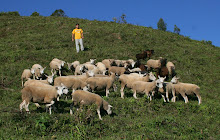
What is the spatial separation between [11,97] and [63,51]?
11.4 metres

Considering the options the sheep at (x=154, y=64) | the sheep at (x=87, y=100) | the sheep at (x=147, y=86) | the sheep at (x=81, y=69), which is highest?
the sheep at (x=154, y=64)

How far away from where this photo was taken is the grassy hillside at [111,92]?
8.58 meters

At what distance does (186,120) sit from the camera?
10320 mm

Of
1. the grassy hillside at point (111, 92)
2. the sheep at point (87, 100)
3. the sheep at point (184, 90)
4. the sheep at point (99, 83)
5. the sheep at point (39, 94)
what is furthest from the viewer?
the sheep at point (184, 90)

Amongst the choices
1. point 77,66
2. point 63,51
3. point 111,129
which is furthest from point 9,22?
point 111,129

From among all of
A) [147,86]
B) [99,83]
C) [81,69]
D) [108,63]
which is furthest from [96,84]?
[108,63]

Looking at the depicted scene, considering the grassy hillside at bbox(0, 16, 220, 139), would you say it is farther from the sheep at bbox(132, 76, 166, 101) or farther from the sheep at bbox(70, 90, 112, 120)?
the sheep at bbox(132, 76, 166, 101)

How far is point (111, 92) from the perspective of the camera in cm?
1464

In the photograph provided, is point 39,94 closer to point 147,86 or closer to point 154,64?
point 147,86

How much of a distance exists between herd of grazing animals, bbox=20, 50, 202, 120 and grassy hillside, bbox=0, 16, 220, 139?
0.61 meters

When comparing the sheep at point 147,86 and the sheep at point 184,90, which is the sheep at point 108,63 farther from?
the sheep at point 184,90

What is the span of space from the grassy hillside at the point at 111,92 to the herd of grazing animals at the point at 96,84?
612 mm

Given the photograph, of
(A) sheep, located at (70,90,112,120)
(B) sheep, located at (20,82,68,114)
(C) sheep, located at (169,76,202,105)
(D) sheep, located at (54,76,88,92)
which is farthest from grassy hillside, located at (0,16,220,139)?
(D) sheep, located at (54,76,88,92)

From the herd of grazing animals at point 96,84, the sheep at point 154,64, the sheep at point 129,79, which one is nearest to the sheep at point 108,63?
the herd of grazing animals at point 96,84
